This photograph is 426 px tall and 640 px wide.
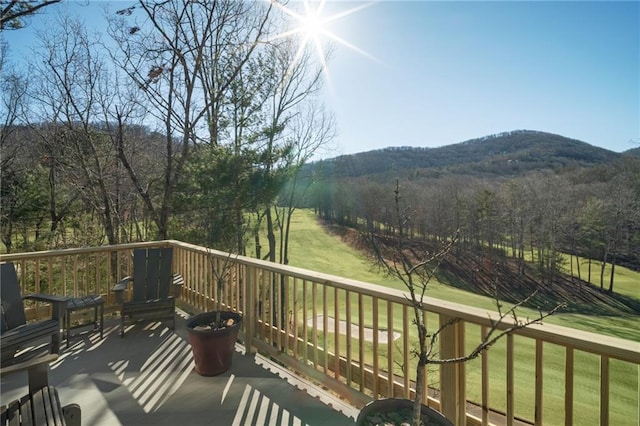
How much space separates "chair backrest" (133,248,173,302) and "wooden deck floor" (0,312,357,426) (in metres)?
0.67

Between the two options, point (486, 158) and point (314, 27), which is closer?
point (314, 27)

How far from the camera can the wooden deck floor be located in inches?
89.8

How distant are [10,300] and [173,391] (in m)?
1.79

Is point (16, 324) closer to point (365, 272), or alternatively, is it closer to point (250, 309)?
→ point (250, 309)

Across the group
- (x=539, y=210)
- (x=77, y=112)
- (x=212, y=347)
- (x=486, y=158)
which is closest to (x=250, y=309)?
(x=212, y=347)

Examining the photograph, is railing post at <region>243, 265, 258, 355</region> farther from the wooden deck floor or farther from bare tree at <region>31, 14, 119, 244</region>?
bare tree at <region>31, 14, 119, 244</region>

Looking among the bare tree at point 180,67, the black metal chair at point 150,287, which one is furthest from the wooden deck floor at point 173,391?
the bare tree at point 180,67

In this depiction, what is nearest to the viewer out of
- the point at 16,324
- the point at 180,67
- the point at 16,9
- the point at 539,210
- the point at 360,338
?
the point at 360,338

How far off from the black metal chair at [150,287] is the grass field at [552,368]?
2.66 m

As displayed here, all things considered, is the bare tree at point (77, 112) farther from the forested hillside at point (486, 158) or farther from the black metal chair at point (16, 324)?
the forested hillside at point (486, 158)

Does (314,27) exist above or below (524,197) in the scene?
above

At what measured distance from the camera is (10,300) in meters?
2.96

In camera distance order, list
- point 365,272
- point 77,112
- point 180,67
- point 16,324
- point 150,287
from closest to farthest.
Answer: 1. point 16,324
2. point 150,287
3. point 180,67
4. point 77,112
5. point 365,272

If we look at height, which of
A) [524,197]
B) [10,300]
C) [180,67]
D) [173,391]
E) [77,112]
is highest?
[180,67]
